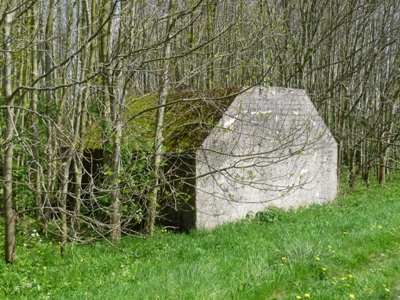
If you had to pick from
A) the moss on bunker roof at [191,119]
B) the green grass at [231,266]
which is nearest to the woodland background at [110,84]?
the moss on bunker roof at [191,119]

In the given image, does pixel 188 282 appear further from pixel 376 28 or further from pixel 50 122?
pixel 376 28

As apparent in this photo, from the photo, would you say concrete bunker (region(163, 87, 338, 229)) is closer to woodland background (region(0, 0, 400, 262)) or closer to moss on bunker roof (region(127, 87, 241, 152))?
moss on bunker roof (region(127, 87, 241, 152))

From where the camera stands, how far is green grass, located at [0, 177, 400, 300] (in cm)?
459

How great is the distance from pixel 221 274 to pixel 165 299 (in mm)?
1005

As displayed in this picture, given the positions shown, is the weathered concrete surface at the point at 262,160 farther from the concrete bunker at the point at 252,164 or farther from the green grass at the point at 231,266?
the green grass at the point at 231,266

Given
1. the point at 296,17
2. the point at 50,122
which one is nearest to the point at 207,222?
the point at 50,122

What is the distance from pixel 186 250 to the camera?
6324 millimetres

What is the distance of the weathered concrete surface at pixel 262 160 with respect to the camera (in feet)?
27.1

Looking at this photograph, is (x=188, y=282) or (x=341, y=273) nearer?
(x=188, y=282)

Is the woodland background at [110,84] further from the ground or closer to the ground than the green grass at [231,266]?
further from the ground

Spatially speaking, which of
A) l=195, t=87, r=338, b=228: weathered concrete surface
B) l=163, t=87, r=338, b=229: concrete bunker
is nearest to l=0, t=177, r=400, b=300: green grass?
l=163, t=87, r=338, b=229: concrete bunker

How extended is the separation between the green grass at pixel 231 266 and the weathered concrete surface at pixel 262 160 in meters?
0.92

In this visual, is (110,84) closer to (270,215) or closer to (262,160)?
(262,160)

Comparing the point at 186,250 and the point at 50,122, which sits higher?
the point at 50,122
